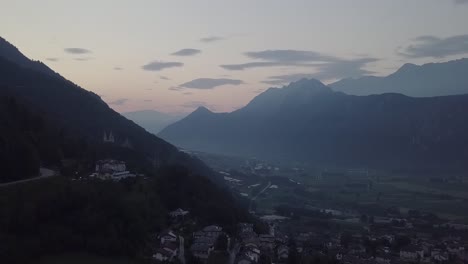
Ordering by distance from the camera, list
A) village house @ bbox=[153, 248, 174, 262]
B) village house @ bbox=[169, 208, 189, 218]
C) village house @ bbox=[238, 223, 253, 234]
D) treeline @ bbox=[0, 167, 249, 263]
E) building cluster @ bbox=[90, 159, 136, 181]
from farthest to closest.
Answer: building cluster @ bbox=[90, 159, 136, 181], village house @ bbox=[238, 223, 253, 234], village house @ bbox=[169, 208, 189, 218], village house @ bbox=[153, 248, 174, 262], treeline @ bbox=[0, 167, 249, 263]

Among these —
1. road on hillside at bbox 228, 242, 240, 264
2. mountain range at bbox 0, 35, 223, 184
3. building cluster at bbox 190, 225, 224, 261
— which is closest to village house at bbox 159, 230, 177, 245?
building cluster at bbox 190, 225, 224, 261

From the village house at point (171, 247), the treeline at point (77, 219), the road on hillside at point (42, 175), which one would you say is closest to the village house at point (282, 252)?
the treeline at point (77, 219)

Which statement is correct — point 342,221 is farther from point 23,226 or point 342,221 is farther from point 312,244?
point 23,226

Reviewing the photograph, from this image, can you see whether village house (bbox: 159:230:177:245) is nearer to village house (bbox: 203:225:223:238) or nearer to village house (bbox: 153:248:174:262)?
village house (bbox: 153:248:174:262)

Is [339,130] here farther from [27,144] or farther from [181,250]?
[181,250]

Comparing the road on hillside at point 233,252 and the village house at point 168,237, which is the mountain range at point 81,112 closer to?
the road on hillside at point 233,252

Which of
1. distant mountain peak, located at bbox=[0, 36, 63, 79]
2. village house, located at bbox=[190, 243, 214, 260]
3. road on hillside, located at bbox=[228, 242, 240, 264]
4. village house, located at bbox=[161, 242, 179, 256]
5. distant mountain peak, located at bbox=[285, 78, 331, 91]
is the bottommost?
road on hillside, located at bbox=[228, 242, 240, 264]
